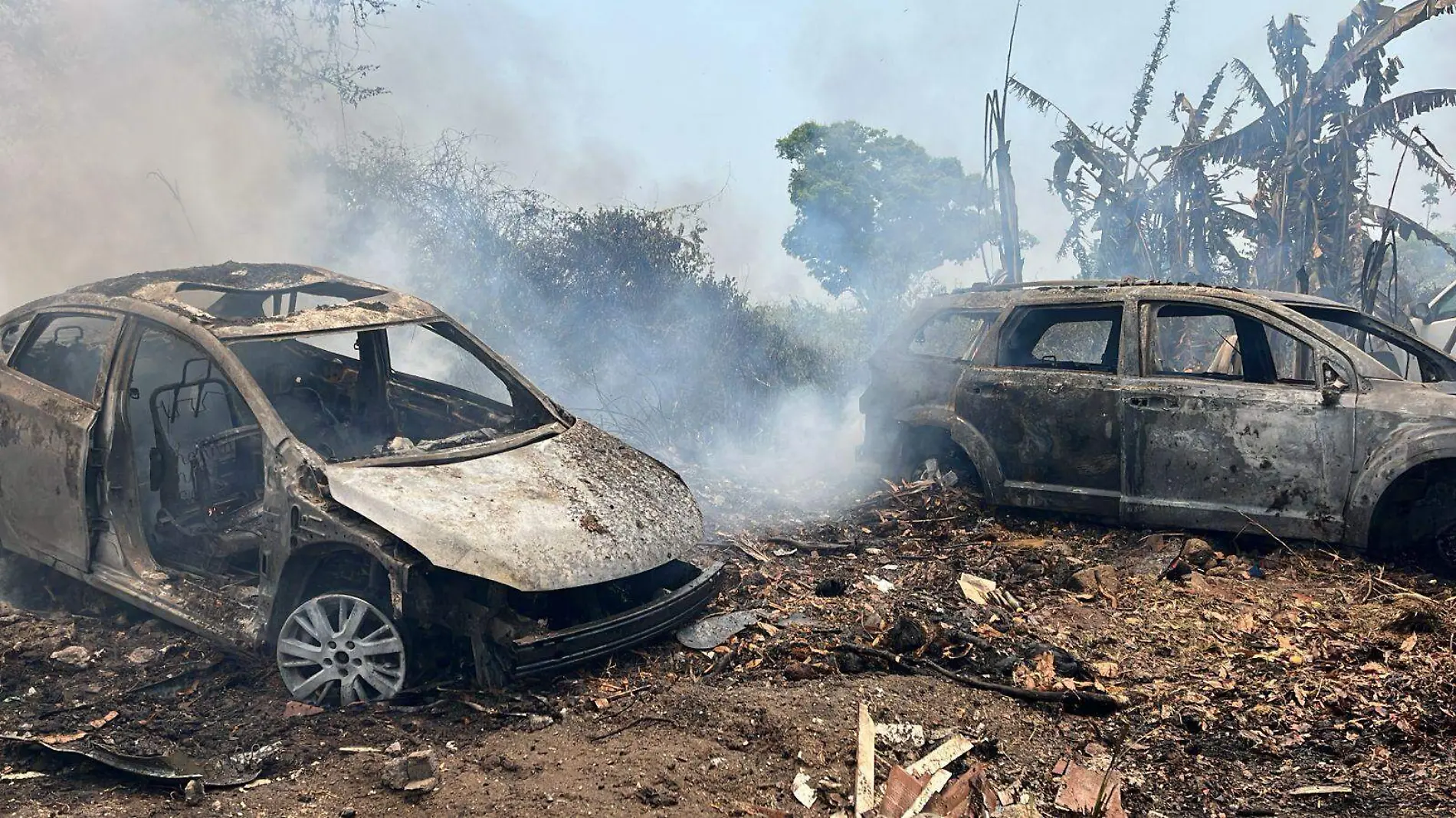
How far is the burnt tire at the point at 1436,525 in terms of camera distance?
5.20 meters

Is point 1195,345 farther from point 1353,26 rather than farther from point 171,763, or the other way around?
point 171,763

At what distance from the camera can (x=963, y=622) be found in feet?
16.4

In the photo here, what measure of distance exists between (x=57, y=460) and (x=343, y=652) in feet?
6.97

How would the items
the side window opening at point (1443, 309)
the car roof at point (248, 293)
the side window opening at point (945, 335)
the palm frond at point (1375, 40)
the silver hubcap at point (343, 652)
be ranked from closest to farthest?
the silver hubcap at point (343, 652) → the car roof at point (248, 293) → the side window opening at point (945, 335) → the palm frond at point (1375, 40) → the side window opening at point (1443, 309)

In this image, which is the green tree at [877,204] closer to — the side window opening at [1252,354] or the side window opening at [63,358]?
the side window opening at [1252,354]

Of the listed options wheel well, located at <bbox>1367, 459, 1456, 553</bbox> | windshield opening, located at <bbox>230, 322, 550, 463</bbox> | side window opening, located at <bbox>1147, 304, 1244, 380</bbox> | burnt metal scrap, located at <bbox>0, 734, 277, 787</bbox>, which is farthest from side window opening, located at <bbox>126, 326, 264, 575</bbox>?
wheel well, located at <bbox>1367, 459, 1456, 553</bbox>

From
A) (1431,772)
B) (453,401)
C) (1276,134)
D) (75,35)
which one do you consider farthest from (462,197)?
(1276,134)

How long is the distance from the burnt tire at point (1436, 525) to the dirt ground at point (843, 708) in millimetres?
175

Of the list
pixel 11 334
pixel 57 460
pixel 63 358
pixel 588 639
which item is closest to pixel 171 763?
pixel 588 639

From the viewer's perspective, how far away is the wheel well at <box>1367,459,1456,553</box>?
17.1ft

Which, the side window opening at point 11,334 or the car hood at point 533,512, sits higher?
the side window opening at point 11,334

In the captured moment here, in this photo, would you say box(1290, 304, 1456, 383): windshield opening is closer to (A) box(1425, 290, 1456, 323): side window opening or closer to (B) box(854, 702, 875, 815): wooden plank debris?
(B) box(854, 702, 875, 815): wooden plank debris

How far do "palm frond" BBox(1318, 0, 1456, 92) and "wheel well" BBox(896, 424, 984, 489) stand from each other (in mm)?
8491

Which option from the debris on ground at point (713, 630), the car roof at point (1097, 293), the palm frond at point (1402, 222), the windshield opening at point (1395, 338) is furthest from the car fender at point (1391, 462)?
the palm frond at point (1402, 222)
